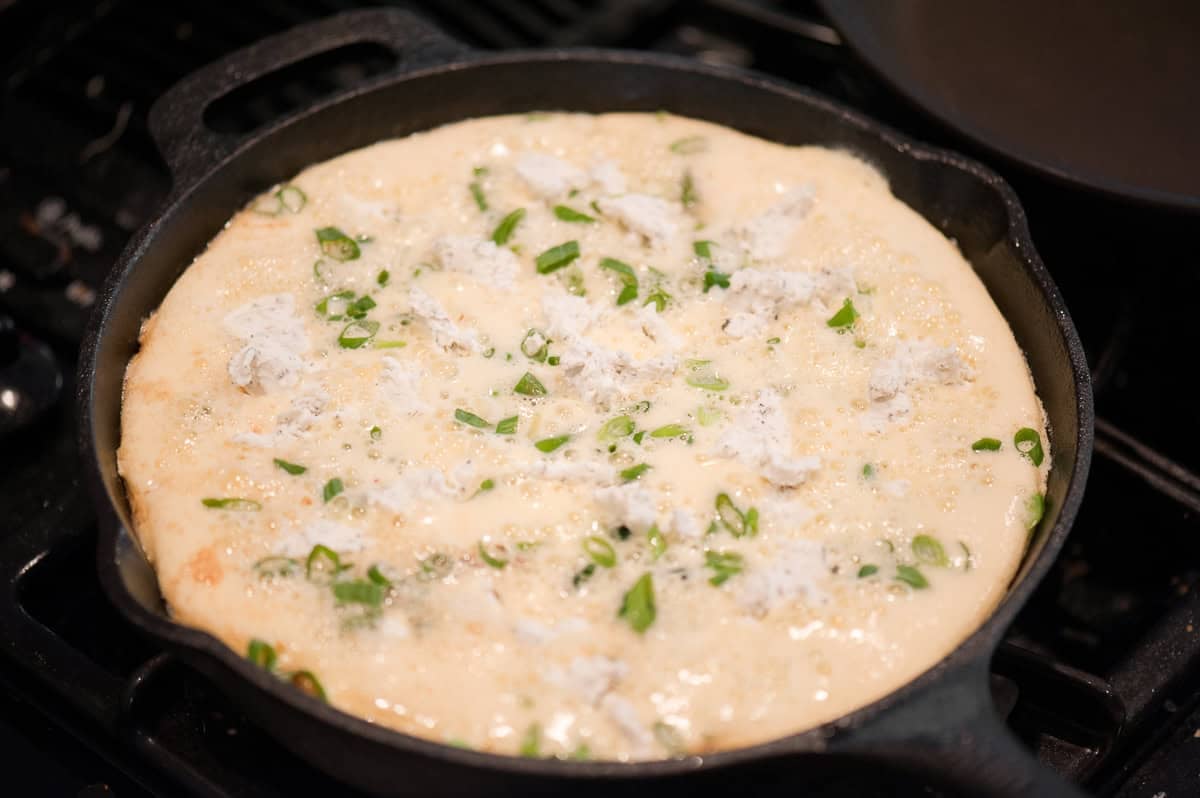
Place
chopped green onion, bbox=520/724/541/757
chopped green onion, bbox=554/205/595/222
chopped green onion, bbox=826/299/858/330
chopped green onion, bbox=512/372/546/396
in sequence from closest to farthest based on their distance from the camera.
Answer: chopped green onion, bbox=520/724/541/757 → chopped green onion, bbox=512/372/546/396 → chopped green onion, bbox=826/299/858/330 → chopped green onion, bbox=554/205/595/222

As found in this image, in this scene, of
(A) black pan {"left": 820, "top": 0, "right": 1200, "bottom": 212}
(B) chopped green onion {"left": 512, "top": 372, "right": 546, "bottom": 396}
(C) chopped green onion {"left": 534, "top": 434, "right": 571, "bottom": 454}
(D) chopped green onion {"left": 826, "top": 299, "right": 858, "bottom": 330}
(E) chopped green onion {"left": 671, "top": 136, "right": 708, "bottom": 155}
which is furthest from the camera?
(A) black pan {"left": 820, "top": 0, "right": 1200, "bottom": 212}

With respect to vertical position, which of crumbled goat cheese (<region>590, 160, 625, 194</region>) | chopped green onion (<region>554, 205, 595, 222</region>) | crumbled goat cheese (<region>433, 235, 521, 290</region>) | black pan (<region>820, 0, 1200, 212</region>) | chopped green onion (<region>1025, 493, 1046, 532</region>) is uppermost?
black pan (<region>820, 0, 1200, 212</region>)

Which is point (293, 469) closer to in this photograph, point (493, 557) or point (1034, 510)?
point (493, 557)

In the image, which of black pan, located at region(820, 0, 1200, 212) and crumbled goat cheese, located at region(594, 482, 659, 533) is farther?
black pan, located at region(820, 0, 1200, 212)

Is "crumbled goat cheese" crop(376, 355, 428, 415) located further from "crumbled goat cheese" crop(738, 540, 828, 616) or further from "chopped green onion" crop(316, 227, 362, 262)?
"crumbled goat cheese" crop(738, 540, 828, 616)

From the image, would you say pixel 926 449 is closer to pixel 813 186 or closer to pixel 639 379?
pixel 639 379

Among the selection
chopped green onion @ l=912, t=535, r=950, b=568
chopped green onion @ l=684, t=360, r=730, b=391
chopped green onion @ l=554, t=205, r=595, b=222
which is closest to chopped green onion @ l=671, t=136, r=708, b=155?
chopped green onion @ l=554, t=205, r=595, b=222

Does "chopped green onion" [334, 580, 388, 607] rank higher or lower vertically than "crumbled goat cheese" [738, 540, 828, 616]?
lower

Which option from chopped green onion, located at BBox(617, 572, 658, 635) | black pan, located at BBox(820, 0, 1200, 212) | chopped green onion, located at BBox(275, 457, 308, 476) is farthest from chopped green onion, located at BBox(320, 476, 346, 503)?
black pan, located at BBox(820, 0, 1200, 212)

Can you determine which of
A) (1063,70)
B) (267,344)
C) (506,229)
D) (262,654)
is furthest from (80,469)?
(1063,70)
